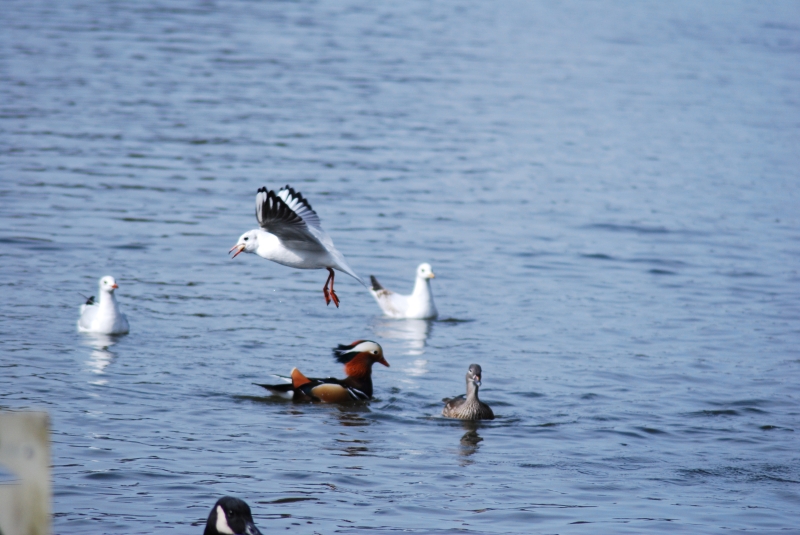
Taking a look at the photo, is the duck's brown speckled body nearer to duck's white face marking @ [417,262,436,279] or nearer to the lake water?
the lake water

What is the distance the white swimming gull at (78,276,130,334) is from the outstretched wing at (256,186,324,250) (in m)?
3.36

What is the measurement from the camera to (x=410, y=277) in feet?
58.5

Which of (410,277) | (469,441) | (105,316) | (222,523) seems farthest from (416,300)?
(222,523)

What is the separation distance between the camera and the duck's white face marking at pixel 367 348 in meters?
12.9

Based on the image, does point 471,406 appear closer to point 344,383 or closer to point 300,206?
point 344,383

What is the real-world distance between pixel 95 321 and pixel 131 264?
3392 millimetres

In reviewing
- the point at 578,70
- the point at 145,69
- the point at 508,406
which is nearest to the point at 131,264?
the point at 508,406

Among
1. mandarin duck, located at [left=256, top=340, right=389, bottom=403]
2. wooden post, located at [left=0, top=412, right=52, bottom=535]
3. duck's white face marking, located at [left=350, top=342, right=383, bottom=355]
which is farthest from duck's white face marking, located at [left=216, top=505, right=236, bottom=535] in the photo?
duck's white face marking, located at [left=350, top=342, right=383, bottom=355]

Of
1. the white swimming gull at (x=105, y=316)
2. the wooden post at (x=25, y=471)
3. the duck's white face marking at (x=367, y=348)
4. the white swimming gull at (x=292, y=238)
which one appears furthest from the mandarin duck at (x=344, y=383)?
the wooden post at (x=25, y=471)

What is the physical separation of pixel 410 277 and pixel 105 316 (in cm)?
558

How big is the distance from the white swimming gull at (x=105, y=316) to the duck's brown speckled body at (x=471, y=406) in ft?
14.3

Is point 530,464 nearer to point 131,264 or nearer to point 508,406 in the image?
point 508,406

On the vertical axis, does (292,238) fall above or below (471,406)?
above

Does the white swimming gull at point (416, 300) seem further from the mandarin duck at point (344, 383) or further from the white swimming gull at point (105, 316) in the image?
the white swimming gull at point (105, 316)
